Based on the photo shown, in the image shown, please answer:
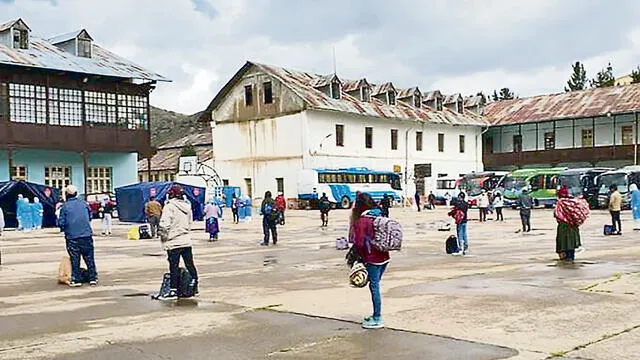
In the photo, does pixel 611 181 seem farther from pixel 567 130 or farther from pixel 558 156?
pixel 567 130

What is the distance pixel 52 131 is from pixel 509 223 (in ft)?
85.4

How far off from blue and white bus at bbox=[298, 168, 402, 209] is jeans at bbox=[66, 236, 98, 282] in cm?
3537

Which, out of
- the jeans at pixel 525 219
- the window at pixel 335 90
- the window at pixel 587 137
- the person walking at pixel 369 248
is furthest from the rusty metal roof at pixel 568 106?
the person walking at pixel 369 248

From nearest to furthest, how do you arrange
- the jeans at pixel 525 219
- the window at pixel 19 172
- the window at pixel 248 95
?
1. the jeans at pixel 525 219
2. the window at pixel 19 172
3. the window at pixel 248 95

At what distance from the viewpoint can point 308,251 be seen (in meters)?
20.0

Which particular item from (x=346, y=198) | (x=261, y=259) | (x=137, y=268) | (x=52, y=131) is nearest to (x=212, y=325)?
(x=137, y=268)

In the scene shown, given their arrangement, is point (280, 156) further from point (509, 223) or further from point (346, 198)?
point (509, 223)

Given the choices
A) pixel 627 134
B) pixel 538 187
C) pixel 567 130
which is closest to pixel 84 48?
pixel 538 187

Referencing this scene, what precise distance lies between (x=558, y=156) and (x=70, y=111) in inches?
1554

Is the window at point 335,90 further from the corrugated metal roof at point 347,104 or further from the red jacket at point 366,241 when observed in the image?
the red jacket at point 366,241

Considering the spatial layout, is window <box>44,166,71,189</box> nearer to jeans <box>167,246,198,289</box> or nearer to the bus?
the bus

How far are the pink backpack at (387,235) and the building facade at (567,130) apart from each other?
55.3 m

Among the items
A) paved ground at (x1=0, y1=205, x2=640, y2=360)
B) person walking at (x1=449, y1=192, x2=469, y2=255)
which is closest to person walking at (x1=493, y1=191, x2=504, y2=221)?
paved ground at (x1=0, y1=205, x2=640, y2=360)

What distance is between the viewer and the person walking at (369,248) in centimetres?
873
